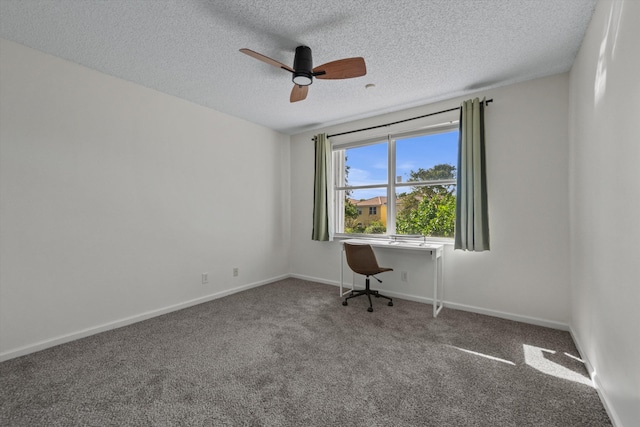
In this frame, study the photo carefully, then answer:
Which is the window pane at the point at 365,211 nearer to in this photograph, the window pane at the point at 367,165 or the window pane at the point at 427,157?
the window pane at the point at 367,165

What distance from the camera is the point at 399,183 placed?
152 inches

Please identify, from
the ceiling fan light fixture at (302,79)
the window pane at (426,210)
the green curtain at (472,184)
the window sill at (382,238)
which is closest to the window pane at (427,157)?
the window pane at (426,210)

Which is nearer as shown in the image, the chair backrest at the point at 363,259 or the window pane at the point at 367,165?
the chair backrest at the point at 363,259

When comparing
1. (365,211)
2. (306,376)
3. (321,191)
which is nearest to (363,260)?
Answer: (365,211)

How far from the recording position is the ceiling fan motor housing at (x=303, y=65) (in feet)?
7.38

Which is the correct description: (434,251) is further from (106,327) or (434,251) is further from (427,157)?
(106,327)

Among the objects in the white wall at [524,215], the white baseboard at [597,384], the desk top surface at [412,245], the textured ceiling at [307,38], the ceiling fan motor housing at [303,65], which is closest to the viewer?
the white baseboard at [597,384]

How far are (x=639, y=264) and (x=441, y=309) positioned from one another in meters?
2.31

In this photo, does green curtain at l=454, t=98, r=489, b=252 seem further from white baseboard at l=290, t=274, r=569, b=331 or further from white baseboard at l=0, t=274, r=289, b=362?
white baseboard at l=0, t=274, r=289, b=362

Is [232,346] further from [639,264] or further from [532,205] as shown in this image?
[532,205]

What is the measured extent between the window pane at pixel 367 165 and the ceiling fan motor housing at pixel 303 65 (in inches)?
81.1

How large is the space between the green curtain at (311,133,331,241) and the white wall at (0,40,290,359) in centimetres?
116

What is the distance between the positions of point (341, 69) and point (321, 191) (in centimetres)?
233

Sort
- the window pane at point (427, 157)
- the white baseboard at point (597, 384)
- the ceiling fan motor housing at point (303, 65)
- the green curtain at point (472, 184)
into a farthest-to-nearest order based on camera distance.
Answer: the window pane at point (427, 157), the green curtain at point (472, 184), the ceiling fan motor housing at point (303, 65), the white baseboard at point (597, 384)
